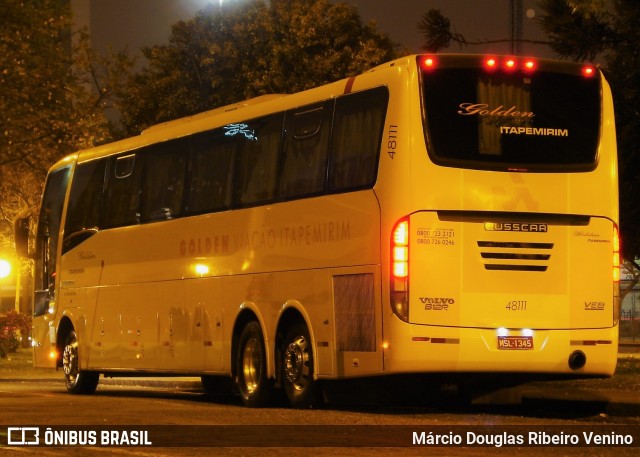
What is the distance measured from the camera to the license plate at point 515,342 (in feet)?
51.6

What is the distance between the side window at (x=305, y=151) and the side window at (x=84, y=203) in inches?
241

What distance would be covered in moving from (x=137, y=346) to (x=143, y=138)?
307cm

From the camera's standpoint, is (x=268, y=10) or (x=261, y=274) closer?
(x=261, y=274)

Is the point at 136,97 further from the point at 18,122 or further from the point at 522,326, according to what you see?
the point at 522,326

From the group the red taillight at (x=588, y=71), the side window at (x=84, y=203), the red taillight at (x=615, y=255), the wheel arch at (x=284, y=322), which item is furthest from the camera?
the side window at (x=84, y=203)

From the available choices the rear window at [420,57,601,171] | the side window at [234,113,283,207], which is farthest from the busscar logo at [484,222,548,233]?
the side window at [234,113,283,207]

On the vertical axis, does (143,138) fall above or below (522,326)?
above

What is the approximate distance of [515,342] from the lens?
1578 centimetres

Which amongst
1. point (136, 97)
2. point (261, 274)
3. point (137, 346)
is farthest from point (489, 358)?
point (136, 97)

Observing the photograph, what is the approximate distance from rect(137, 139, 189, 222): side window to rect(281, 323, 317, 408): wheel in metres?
3.76

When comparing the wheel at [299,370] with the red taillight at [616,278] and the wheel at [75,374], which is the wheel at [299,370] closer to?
the red taillight at [616,278]

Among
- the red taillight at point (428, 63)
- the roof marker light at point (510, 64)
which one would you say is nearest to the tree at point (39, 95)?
the red taillight at point (428, 63)

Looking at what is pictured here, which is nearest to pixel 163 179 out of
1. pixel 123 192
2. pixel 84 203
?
pixel 123 192

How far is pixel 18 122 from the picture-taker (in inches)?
1416
